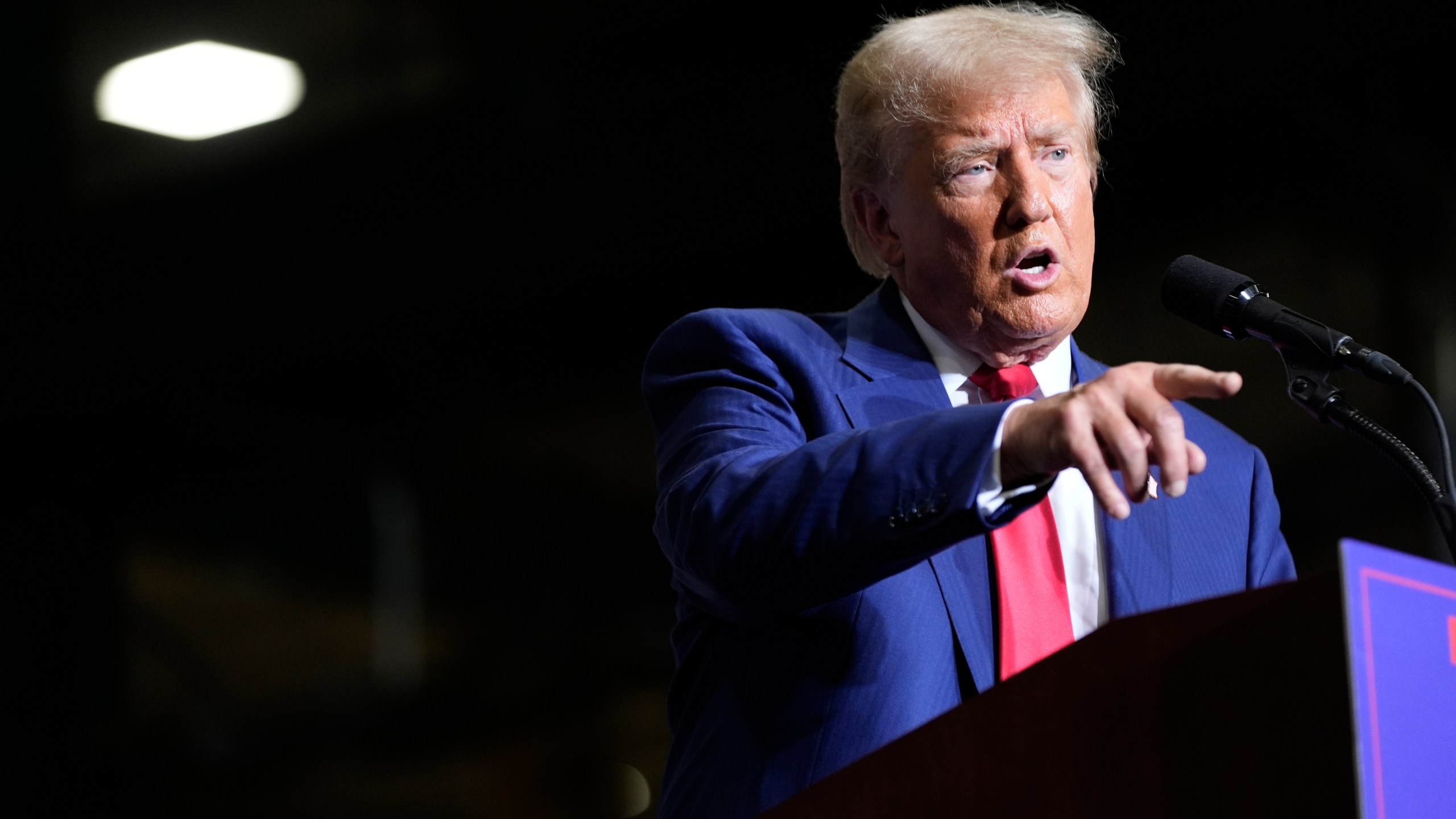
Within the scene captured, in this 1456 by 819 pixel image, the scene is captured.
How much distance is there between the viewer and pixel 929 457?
1.10 metres

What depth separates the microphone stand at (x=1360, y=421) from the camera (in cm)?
118

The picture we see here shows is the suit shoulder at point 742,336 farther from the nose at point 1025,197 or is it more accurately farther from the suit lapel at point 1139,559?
the suit lapel at point 1139,559

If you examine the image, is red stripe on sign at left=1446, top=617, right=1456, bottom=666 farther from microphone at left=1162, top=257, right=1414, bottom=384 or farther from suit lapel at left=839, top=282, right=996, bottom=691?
suit lapel at left=839, top=282, right=996, bottom=691

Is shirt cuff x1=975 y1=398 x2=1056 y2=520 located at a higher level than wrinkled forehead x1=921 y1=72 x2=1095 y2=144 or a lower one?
lower

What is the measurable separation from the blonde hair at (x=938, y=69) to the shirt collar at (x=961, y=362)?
194mm

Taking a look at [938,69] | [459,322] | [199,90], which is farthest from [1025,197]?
[459,322]

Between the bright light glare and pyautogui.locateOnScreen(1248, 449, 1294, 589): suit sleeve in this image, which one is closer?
pyautogui.locateOnScreen(1248, 449, 1294, 589): suit sleeve

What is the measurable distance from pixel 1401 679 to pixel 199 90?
13.4 ft

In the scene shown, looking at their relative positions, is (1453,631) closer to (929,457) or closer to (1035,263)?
(929,457)

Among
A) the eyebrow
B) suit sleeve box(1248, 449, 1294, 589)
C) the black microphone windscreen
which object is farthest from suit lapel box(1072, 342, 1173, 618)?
the eyebrow

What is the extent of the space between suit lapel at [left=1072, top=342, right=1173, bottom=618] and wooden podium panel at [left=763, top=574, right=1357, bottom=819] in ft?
1.76

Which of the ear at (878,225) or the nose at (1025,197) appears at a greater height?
the nose at (1025,197)

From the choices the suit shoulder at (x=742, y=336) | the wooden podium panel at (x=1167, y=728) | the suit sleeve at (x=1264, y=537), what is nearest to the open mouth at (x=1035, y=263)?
the suit shoulder at (x=742, y=336)

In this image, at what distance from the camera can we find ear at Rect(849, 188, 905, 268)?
1791 millimetres
